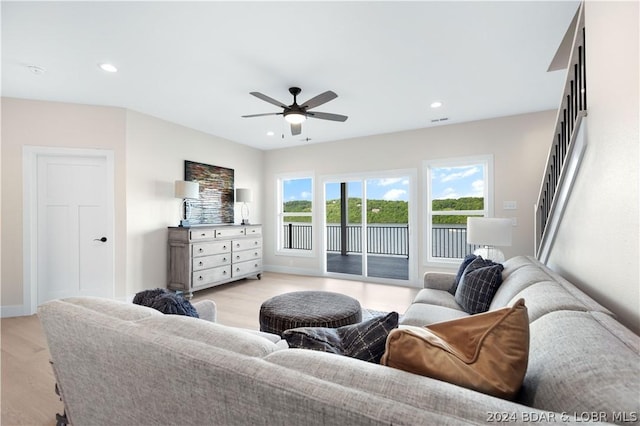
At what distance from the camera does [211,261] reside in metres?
4.51

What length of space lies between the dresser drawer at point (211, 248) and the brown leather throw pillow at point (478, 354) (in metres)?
4.03

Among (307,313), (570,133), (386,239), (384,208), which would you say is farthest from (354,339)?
(386,239)

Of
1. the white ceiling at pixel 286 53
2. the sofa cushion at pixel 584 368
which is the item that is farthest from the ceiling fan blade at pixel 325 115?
the sofa cushion at pixel 584 368

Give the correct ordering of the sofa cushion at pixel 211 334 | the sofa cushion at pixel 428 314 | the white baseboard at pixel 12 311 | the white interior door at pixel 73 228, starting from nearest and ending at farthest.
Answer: the sofa cushion at pixel 211 334 < the sofa cushion at pixel 428 314 < the white baseboard at pixel 12 311 < the white interior door at pixel 73 228

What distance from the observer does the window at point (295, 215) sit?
605cm

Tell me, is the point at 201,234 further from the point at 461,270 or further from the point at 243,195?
the point at 461,270

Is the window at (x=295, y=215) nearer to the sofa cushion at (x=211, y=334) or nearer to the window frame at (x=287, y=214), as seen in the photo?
the window frame at (x=287, y=214)

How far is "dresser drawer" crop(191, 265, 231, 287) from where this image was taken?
13.9 ft

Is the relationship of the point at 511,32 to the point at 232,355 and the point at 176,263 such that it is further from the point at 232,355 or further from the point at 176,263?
the point at 176,263

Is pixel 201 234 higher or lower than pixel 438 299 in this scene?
higher

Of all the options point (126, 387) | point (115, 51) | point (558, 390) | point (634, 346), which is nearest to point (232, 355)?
point (126, 387)

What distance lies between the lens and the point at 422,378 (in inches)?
28.1

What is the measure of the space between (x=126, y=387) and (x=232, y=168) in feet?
16.2

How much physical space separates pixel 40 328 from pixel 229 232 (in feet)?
8.34
